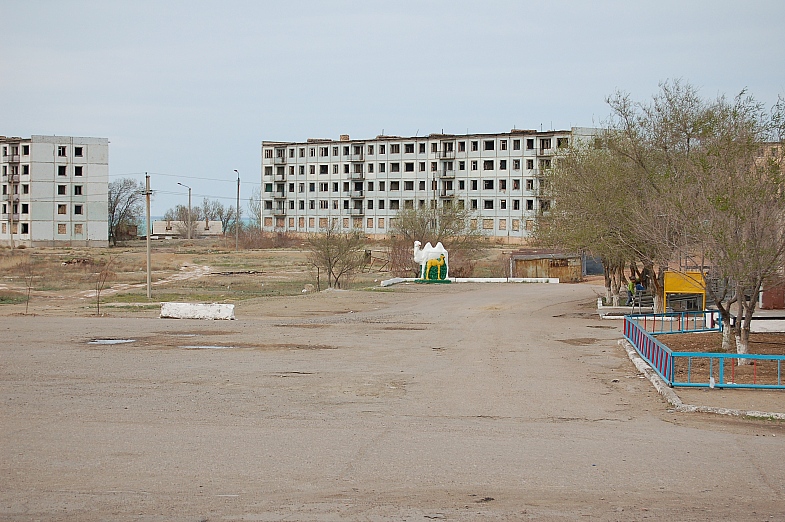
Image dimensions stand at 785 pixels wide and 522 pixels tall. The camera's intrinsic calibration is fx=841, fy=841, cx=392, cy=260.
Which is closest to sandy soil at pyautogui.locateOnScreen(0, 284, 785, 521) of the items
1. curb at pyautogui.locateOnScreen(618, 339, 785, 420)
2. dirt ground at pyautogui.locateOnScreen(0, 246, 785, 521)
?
dirt ground at pyautogui.locateOnScreen(0, 246, 785, 521)

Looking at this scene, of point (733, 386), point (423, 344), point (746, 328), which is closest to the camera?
point (733, 386)

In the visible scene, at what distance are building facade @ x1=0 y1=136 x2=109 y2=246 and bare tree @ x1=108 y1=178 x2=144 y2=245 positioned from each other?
8206 mm

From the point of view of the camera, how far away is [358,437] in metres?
9.96

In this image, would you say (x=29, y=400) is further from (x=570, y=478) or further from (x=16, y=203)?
(x=16, y=203)

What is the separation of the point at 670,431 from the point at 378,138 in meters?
103

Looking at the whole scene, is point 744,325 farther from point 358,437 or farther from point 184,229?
point 184,229

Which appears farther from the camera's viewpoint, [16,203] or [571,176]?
[16,203]

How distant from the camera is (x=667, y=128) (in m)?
23.2

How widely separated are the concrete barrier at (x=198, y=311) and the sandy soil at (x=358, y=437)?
660cm

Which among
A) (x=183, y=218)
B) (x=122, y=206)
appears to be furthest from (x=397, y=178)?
(x=183, y=218)

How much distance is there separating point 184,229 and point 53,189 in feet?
158

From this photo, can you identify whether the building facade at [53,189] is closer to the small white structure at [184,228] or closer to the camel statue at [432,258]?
the small white structure at [184,228]

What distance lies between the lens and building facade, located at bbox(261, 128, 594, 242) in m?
104

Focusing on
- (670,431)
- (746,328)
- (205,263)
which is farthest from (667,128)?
(205,263)
